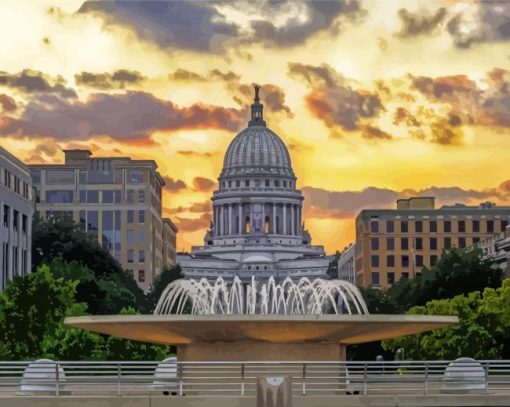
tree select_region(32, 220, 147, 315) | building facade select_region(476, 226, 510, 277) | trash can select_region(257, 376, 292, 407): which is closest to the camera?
trash can select_region(257, 376, 292, 407)

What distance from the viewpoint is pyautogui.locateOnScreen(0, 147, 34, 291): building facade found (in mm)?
103650

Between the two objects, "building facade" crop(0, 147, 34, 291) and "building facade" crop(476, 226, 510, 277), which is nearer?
"building facade" crop(0, 147, 34, 291)

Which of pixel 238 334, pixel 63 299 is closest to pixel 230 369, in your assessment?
pixel 238 334

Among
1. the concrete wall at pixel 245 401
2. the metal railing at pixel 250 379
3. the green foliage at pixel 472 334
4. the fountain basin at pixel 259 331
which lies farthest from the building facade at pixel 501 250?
the concrete wall at pixel 245 401

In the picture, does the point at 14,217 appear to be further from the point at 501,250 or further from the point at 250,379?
the point at 250,379

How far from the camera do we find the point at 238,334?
134 ft

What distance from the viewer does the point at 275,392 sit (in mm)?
33281

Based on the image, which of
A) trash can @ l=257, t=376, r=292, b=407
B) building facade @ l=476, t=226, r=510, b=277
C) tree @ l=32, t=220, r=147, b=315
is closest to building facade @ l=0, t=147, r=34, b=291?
tree @ l=32, t=220, r=147, b=315

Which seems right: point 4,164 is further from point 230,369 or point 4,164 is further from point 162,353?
point 230,369

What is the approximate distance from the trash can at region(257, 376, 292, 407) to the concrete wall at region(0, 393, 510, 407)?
12.9 ft

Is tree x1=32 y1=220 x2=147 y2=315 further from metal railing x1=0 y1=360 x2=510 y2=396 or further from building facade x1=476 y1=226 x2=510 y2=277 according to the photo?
metal railing x1=0 y1=360 x2=510 y2=396

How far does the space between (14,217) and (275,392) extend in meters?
78.7

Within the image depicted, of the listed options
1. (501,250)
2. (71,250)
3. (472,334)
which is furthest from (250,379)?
(501,250)

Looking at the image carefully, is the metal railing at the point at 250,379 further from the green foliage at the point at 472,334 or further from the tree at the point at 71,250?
the tree at the point at 71,250
